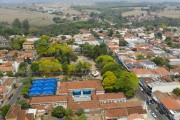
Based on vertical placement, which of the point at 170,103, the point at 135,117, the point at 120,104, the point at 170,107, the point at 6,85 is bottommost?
the point at 6,85

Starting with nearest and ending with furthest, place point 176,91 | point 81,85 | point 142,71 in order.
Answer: point 176,91
point 81,85
point 142,71

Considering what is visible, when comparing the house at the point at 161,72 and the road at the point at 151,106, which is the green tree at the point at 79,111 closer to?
the road at the point at 151,106

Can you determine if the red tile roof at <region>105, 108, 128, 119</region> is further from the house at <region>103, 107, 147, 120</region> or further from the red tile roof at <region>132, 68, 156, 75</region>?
the red tile roof at <region>132, 68, 156, 75</region>

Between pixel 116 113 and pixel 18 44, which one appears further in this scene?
pixel 18 44

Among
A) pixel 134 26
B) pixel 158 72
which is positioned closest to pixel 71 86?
pixel 158 72

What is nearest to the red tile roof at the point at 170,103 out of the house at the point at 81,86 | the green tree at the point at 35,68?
the house at the point at 81,86

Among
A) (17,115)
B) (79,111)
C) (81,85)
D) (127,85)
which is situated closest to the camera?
(17,115)

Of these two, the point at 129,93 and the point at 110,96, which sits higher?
the point at 110,96

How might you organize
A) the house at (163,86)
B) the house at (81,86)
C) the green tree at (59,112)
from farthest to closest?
the house at (81,86) < the house at (163,86) < the green tree at (59,112)

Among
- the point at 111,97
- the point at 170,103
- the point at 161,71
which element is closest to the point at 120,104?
the point at 111,97

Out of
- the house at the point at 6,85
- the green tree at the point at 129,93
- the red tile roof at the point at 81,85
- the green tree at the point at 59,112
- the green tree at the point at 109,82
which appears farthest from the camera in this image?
the house at the point at 6,85

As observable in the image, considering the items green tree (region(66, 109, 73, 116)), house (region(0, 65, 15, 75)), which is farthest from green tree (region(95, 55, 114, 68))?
green tree (region(66, 109, 73, 116))

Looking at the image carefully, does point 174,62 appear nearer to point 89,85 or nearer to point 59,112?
point 89,85
